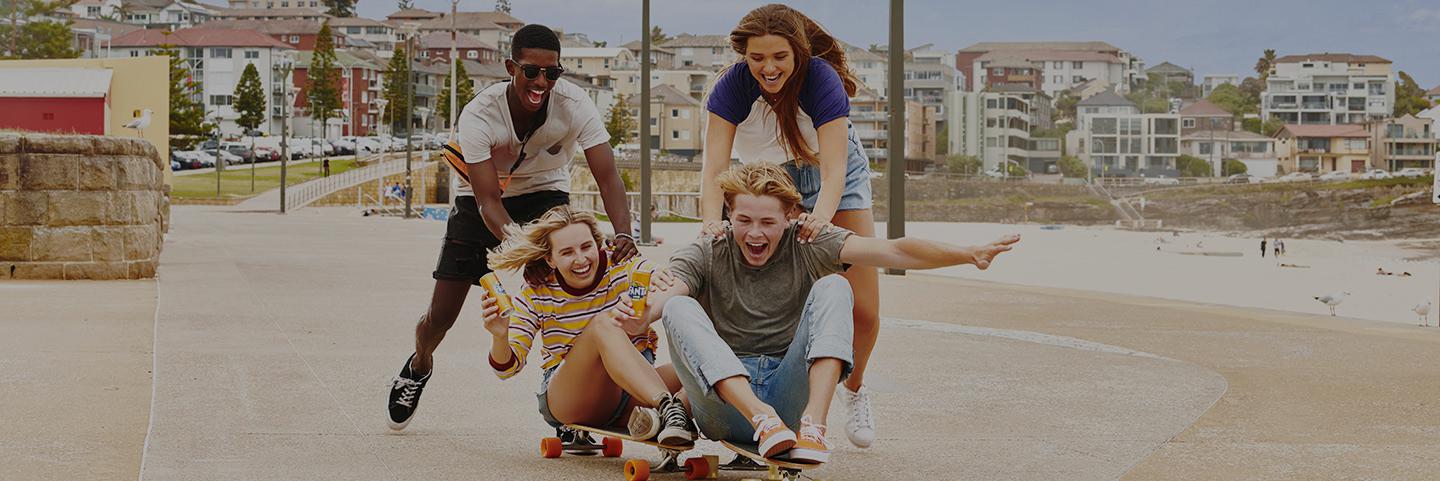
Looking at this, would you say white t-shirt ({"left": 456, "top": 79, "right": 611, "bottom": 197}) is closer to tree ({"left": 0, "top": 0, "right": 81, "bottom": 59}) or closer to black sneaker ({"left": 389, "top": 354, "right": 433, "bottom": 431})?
black sneaker ({"left": 389, "top": 354, "right": 433, "bottom": 431})

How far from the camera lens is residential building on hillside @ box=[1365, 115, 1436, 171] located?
118 metres

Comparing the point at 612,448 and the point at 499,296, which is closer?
the point at 499,296

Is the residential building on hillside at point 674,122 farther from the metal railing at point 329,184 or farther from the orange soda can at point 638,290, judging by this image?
the orange soda can at point 638,290

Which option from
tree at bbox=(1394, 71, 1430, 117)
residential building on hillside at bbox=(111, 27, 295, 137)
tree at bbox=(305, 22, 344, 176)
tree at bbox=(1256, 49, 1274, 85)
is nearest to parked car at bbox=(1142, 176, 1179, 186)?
tree at bbox=(1394, 71, 1430, 117)

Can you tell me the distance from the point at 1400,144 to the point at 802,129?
12555 cm

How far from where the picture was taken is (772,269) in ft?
16.3

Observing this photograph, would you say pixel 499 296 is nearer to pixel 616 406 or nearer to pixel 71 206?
pixel 616 406

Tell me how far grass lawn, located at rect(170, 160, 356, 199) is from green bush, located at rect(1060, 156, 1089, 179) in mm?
61793

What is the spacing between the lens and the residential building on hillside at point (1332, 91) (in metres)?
136

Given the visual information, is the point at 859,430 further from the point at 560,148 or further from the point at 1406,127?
the point at 1406,127

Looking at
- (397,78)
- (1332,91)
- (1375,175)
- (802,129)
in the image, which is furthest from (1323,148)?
(802,129)

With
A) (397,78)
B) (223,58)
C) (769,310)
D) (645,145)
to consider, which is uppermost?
(223,58)

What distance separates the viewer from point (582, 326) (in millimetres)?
5055

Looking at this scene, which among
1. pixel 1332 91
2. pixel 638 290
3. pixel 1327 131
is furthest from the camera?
pixel 1332 91
